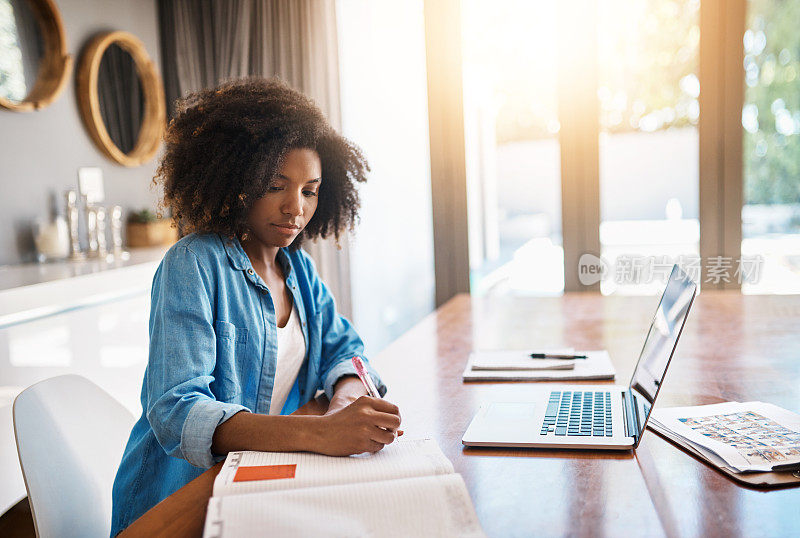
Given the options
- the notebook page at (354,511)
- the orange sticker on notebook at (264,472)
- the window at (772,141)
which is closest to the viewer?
the notebook page at (354,511)

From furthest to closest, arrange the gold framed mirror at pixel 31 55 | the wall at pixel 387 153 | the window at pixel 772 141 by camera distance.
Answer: the wall at pixel 387 153, the window at pixel 772 141, the gold framed mirror at pixel 31 55

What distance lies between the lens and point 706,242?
3.45 metres

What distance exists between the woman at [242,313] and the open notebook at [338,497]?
0.05 m

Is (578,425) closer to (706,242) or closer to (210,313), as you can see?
(210,313)

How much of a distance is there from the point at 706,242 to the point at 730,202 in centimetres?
21

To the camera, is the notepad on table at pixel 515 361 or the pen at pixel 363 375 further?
the notepad on table at pixel 515 361

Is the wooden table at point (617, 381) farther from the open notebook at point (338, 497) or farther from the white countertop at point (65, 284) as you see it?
the white countertop at point (65, 284)

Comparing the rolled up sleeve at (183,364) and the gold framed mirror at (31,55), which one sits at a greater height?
the gold framed mirror at (31,55)

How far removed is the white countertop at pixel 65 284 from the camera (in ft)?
7.04

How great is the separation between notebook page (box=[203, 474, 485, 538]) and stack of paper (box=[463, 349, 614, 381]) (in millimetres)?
627

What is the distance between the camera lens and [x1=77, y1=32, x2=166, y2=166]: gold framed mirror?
10.3 feet

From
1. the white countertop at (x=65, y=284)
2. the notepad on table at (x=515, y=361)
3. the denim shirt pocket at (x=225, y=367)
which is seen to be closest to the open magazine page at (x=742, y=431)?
the notepad on table at (x=515, y=361)

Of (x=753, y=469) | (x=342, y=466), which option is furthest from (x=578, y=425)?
(x=342, y=466)

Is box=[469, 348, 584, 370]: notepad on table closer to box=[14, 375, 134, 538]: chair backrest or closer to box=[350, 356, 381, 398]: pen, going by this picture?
box=[350, 356, 381, 398]: pen
